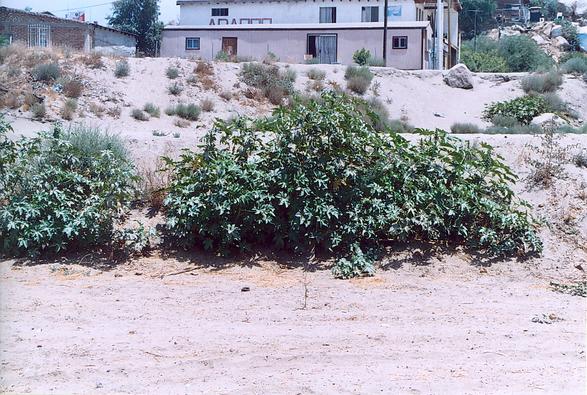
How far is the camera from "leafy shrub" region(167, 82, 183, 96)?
3109 centimetres

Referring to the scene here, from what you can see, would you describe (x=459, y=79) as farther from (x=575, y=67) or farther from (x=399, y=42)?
(x=399, y=42)

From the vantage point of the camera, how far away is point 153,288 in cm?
906

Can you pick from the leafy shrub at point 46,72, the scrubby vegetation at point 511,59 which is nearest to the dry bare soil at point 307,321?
the leafy shrub at point 46,72

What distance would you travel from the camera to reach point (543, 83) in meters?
37.1

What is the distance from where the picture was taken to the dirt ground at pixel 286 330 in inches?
230

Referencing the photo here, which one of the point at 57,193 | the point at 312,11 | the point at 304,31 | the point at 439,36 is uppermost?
the point at 312,11

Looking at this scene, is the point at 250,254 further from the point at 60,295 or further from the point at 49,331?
the point at 49,331

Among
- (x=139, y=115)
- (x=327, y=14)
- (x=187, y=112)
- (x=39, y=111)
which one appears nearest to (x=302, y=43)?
(x=327, y=14)

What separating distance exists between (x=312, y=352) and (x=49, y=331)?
248 centimetres

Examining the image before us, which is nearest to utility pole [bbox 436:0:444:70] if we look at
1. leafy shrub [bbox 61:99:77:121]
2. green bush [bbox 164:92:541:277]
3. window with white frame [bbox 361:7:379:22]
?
window with white frame [bbox 361:7:379:22]

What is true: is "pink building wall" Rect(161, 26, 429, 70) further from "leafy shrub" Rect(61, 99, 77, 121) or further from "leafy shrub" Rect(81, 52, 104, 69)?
"leafy shrub" Rect(61, 99, 77, 121)

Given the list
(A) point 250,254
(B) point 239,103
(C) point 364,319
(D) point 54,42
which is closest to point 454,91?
(B) point 239,103

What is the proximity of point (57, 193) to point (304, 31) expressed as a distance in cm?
3950

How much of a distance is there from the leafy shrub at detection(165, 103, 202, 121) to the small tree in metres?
31.1
